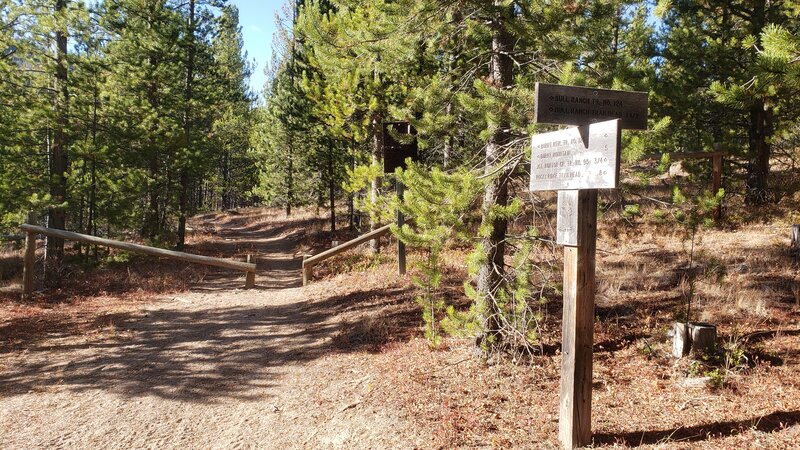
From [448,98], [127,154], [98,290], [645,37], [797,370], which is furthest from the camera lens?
[127,154]

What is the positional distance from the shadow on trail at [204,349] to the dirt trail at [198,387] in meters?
0.02

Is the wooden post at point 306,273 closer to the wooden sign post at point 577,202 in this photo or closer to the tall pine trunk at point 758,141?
the wooden sign post at point 577,202

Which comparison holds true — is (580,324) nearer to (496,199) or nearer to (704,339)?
(496,199)

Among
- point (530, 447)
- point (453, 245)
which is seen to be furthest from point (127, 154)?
point (530, 447)

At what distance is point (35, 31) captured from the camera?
10734 millimetres

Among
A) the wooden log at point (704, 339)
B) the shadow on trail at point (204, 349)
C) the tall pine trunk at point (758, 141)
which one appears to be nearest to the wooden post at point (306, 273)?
the shadow on trail at point (204, 349)

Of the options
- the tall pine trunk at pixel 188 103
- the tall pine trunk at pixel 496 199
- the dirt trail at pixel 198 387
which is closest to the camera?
the dirt trail at pixel 198 387

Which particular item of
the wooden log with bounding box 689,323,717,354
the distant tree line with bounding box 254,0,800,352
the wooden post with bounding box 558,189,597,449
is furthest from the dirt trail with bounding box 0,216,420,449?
the wooden log with bounding box 689,323,717,354

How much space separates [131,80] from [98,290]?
693 centimetres

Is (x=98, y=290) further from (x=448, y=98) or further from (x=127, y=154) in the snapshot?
(x=448, y=98)

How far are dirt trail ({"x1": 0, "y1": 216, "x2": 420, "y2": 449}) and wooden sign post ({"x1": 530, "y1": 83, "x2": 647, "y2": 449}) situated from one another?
5.54 ft

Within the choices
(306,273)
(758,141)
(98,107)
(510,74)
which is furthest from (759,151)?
(98,107)

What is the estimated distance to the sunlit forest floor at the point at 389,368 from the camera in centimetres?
464

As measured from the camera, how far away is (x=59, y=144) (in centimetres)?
1189
